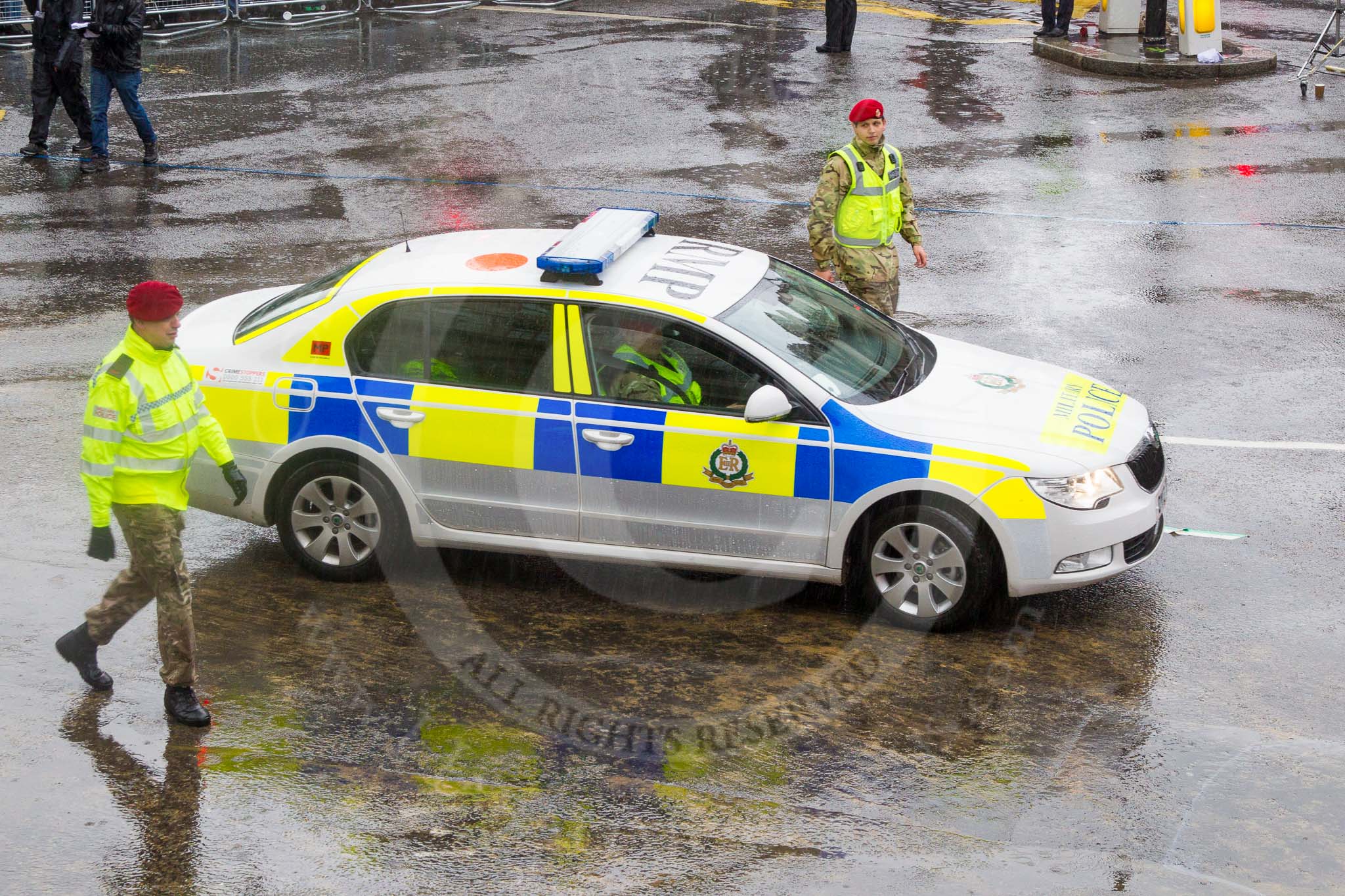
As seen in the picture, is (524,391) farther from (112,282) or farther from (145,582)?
(112,282)

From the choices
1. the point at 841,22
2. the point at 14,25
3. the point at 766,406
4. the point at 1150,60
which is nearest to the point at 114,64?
the point at 14,25

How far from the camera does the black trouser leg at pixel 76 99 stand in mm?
14883

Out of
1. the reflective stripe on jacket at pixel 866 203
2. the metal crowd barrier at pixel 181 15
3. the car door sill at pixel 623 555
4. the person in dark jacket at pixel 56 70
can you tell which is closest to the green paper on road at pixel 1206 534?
the car door sill at pixel 623 555

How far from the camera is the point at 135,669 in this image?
633cm

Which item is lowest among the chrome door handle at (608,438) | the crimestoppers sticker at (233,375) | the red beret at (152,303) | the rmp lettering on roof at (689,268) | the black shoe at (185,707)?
the black shoe at (185,707)

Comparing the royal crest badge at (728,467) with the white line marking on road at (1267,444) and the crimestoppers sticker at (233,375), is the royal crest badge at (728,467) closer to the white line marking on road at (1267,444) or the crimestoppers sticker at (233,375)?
the crimestoppers sticker at (233,375)

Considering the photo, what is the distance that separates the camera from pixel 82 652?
19.8 feet

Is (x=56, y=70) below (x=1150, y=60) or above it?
below

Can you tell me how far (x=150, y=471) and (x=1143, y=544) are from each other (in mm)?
4195

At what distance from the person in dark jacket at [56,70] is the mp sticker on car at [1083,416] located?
1138 cm

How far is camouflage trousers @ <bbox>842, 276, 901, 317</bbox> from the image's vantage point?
8.84 m

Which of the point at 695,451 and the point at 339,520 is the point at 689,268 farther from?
the point at 339,520

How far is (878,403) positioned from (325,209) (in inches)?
318

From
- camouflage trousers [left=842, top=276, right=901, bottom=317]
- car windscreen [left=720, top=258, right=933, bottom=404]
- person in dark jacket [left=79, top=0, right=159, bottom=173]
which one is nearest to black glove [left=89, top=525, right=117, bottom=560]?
car windscreen [left=720, top=258, right=933, bottom=404]
